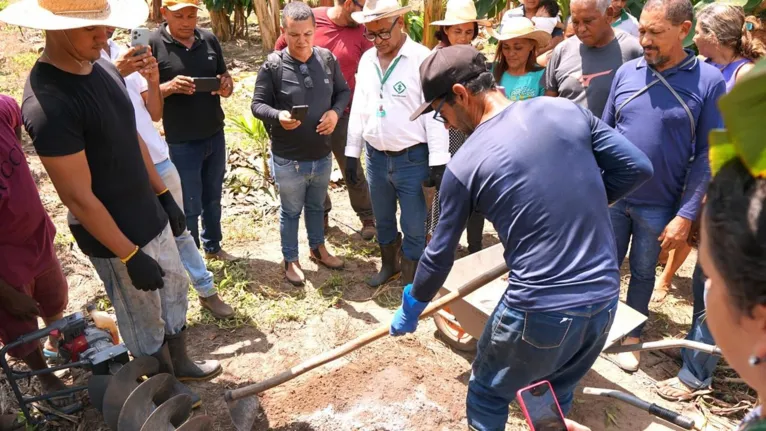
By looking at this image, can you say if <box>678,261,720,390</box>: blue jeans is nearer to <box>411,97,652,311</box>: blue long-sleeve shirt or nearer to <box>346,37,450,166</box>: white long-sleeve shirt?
<box>411,97,652,311</box>: blue long-sleeve shirt

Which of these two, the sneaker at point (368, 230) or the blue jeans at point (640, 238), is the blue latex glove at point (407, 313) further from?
the sneaker at point (368, 230)

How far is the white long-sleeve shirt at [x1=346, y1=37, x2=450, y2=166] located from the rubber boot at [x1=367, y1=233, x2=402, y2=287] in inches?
34.3

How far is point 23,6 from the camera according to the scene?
2643 mm

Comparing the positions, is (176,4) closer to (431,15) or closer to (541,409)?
(431,15)

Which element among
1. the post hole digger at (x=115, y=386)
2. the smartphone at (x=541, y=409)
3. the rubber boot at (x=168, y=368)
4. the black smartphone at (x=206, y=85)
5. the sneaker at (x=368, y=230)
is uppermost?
the black smartphone at (x=206, y=85)

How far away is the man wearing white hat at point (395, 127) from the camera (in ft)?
13.1

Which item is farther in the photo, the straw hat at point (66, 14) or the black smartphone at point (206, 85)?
the black smartphone at point (206, 85)

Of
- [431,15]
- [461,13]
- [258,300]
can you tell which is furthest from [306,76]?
[431,15]

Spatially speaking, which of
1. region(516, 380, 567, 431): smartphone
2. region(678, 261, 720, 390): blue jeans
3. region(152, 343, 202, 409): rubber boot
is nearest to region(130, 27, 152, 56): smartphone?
region(152, 343, 202, 409): rubber boot

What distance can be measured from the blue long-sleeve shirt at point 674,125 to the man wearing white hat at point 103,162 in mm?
2669

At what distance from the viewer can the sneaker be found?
5438mm

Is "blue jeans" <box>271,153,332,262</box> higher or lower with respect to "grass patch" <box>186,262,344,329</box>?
higher

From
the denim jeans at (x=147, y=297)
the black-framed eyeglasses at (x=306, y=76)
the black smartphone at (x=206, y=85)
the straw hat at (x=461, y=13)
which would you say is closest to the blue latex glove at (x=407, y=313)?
the denim jeans at (x=147, y=297)

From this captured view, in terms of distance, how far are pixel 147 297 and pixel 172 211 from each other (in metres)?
0.56
